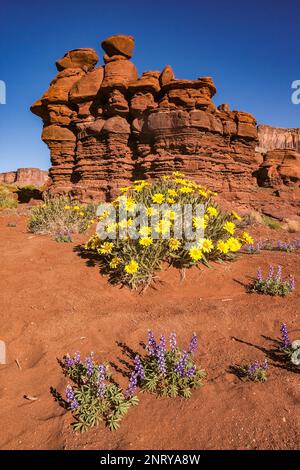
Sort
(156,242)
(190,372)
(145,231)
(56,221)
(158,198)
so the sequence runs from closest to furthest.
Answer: (190,372)
(145,231)
(156,242)
(158,198)
(56,221)

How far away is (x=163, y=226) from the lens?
428cm

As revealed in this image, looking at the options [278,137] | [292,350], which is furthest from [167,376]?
[278,137]

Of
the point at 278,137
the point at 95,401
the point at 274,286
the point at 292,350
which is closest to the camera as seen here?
the point at 95,401

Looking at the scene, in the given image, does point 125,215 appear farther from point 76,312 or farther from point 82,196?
point 82,196

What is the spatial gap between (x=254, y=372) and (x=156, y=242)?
7.99 feet

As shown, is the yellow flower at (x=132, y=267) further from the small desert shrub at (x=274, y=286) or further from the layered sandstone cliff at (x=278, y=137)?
the layered sandstone cliff at (x=278, y=137)

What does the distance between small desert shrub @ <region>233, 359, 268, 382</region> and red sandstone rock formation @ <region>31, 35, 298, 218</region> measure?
14.1 meters

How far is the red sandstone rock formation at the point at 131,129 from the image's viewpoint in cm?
1592

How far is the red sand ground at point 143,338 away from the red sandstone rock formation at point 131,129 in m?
11.5

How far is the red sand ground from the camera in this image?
203 cm

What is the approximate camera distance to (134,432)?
6.75 feet

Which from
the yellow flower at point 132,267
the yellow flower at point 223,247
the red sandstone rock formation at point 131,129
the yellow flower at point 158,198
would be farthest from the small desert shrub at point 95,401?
the red sandstone rock formation at point 131,129

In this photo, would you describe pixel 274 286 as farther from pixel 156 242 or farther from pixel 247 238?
pixel 156 242

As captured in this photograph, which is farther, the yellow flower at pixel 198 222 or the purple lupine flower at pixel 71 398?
the yellow flower at pixel 198 222
